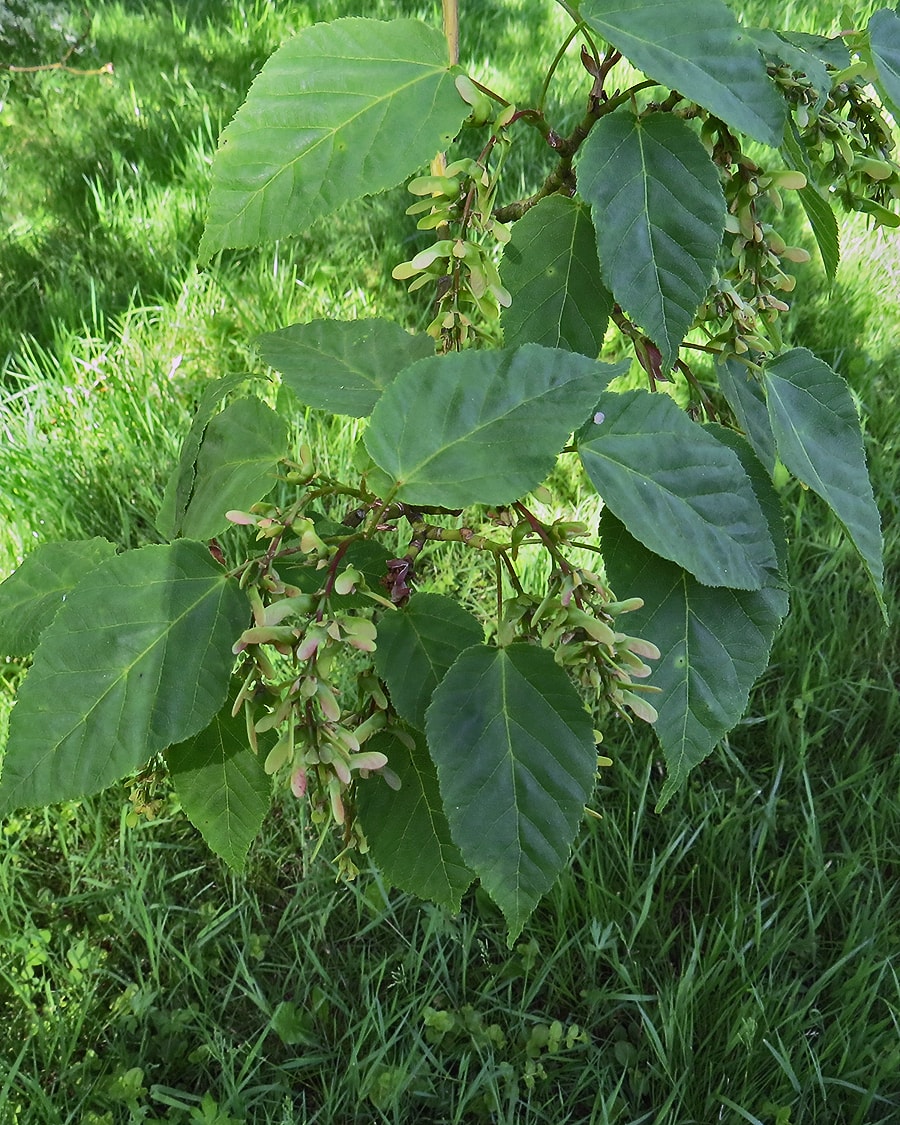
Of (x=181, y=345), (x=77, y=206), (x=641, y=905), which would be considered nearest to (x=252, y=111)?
(x=641, y=905)

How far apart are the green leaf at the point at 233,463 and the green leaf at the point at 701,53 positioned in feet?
1.18

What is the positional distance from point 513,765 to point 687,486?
228 mm

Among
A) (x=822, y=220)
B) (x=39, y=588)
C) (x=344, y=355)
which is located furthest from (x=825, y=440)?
(x=39, y=588)

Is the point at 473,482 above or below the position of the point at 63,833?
above

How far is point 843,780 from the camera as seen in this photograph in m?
1.59

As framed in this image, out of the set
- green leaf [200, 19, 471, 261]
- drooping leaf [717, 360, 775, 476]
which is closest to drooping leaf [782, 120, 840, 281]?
drooping leaf [717, 360, 775, 476]

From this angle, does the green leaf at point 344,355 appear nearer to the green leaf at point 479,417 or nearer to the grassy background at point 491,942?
the green leaf at point 479,417

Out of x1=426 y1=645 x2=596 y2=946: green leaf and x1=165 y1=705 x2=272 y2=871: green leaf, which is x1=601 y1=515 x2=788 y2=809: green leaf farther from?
x1=165 y1=705 x2=272 y2=871: green leaf

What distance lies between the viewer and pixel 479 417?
0.62 metres

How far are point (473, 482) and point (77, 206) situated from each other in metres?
2.44

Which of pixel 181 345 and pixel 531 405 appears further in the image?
pixel 181 345

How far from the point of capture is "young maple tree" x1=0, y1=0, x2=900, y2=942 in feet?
1.96

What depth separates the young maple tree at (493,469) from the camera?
0.60 metres

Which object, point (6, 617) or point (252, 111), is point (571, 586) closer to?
point (252, 111)
